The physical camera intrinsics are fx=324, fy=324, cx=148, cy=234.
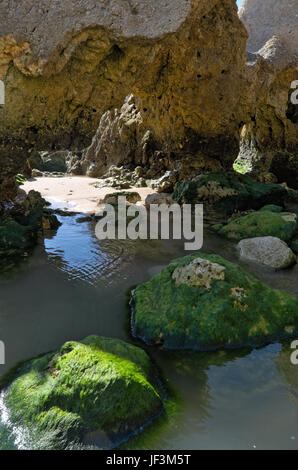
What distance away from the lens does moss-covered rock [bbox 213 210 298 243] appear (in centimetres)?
789

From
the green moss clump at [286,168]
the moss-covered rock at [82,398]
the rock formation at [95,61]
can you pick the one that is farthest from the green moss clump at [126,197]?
the moss-covered rock at [82,398]

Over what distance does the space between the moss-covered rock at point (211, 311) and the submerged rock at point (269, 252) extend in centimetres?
200

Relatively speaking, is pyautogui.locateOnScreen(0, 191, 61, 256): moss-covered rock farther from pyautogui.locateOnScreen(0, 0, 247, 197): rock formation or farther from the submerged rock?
the submerged rock

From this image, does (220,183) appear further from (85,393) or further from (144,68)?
(85,393)

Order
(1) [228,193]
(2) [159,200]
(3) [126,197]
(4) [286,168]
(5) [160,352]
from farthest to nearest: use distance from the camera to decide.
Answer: (4) [286,168] → (3) [126,197] → (2) [159,200] → (1) [228,193] → (5) [160,352]

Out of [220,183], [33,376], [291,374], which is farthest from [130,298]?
[220,183]

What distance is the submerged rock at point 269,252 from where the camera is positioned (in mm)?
6442

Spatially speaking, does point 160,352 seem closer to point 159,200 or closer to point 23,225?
point 23,225

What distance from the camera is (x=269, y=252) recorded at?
666 centimetres

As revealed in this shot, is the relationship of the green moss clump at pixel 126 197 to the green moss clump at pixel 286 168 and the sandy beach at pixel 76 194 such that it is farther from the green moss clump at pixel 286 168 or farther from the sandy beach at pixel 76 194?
the green moss clump at pixel 286 168

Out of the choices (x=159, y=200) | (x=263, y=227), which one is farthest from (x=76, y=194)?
(x=263, y=227)

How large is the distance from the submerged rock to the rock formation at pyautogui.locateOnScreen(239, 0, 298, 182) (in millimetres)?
7997

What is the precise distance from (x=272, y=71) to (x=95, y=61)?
9.27 m
